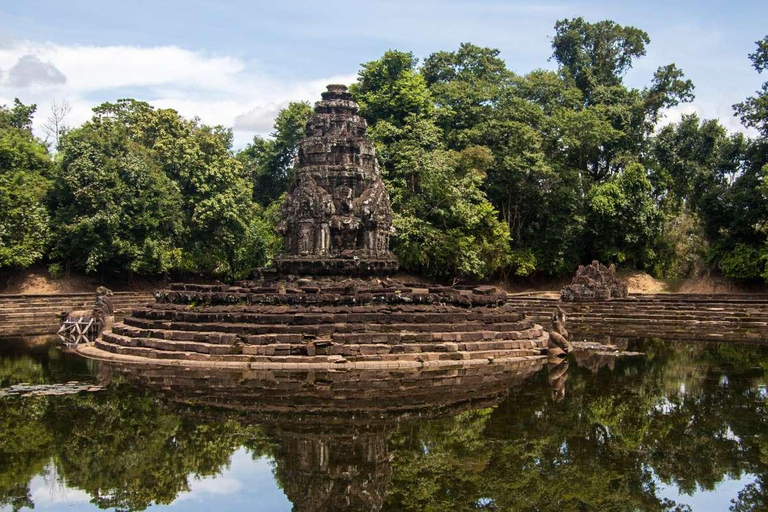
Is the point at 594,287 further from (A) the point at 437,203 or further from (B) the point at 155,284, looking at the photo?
(B) the point at 155,284

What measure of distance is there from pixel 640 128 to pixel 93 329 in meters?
33.4

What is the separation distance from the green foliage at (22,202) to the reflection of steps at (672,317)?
71.2ft

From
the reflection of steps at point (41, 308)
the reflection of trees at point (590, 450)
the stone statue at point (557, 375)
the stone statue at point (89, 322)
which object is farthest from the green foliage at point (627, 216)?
the stone statue at point (89, 322)

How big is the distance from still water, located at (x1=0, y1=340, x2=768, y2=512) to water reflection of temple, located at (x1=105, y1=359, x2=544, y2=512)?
0.04m

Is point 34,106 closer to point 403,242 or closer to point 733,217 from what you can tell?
point 403,242

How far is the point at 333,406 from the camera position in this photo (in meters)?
12.3

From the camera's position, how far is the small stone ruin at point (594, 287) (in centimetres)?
3119

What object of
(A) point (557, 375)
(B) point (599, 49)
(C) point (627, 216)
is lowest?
(A) point (557, 375)

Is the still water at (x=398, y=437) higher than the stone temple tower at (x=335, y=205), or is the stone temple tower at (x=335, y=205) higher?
the stone temple tower at (x=335, y=205)

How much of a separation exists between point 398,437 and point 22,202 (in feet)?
93.9

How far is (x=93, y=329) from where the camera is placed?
21.4 meters

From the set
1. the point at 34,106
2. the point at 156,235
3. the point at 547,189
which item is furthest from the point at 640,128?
the point at 34,106

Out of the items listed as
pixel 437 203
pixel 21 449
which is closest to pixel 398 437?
pixel 21 449

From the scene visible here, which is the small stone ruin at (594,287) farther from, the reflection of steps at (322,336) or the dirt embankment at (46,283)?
the dirt embankment at (46,283)
